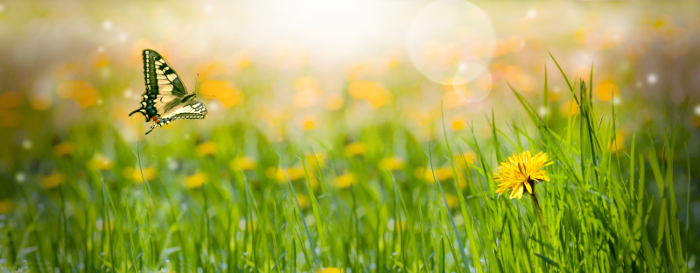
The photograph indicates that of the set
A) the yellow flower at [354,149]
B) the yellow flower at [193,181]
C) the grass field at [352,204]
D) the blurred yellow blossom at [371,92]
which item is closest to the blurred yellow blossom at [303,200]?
the grass field at [352,204]

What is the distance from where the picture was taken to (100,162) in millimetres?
1298

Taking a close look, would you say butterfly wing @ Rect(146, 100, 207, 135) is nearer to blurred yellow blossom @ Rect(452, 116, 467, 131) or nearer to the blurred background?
the blurred background

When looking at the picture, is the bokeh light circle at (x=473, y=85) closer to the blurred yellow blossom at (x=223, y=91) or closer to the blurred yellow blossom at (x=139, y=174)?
the blurred yellow blossom at (x=223, y=91)

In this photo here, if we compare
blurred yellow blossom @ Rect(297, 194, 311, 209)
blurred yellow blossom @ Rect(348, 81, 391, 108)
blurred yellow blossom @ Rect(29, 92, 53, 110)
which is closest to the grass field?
blurred yellow blossom @ Rect(297, 194, 311, 209)

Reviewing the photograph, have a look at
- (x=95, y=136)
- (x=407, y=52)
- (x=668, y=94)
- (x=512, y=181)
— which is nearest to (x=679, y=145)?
(x=668, y=94)

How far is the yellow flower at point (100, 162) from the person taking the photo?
A: 4.14 ft

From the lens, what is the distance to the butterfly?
3.17 ft

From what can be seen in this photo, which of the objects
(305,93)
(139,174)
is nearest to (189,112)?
(139,174)

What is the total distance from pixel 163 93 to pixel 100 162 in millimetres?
472

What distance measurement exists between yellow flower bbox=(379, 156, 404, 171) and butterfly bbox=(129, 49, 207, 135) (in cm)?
52

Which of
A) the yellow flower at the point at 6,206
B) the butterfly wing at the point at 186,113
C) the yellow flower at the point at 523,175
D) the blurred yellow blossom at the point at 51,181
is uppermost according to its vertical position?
the butterfly wing at the point at 186,113

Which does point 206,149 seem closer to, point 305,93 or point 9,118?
point 305,93

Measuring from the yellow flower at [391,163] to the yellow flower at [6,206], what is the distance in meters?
1.17

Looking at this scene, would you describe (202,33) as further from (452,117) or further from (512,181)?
(512,181)
